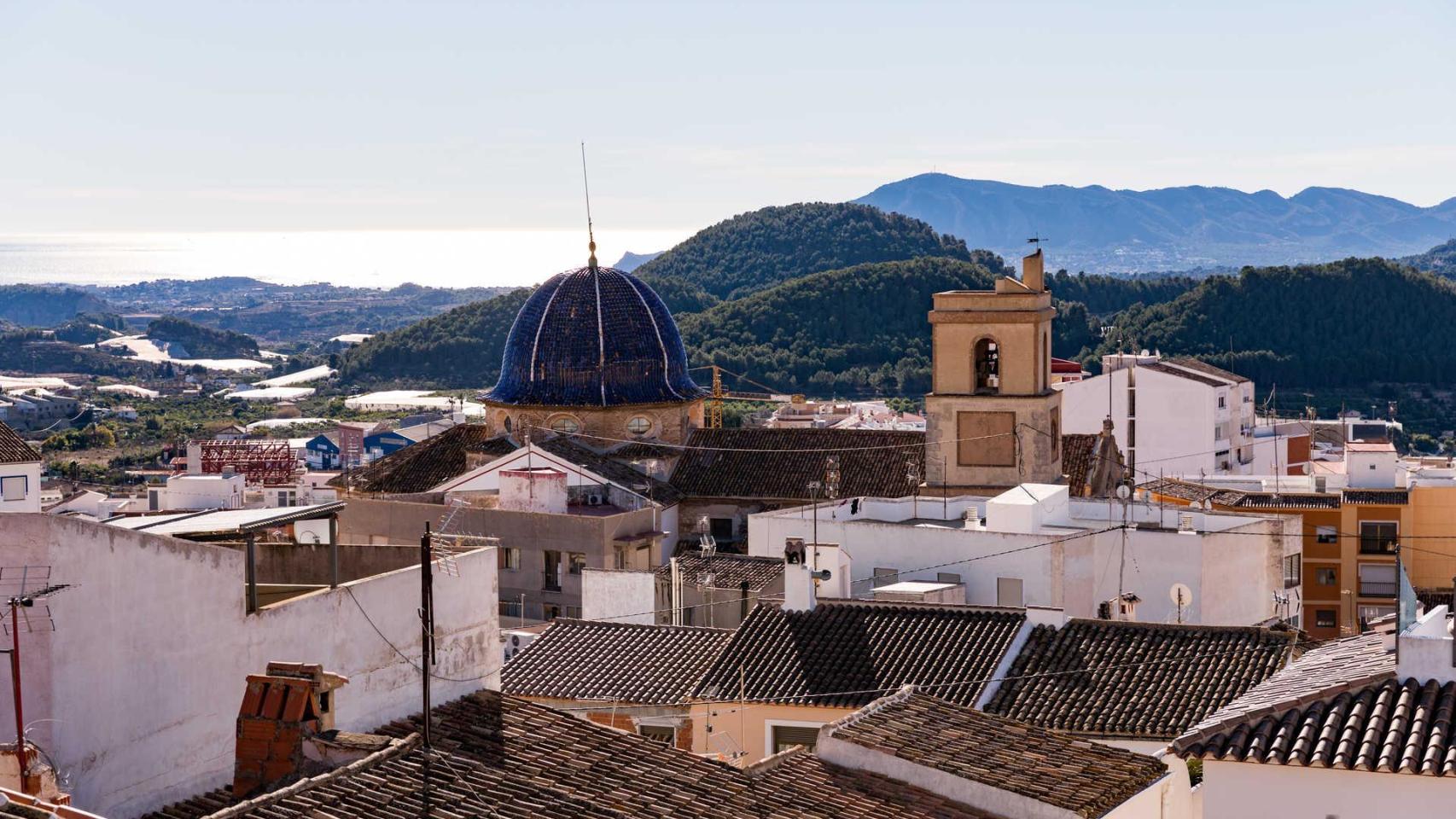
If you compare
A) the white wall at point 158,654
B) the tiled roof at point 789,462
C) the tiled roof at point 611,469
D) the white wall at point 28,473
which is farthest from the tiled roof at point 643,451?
the white wall at point 158,654

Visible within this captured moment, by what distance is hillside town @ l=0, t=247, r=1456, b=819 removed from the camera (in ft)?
26.6

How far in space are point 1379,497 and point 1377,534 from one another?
28.0 inches

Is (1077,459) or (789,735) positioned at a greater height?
(1077,459)

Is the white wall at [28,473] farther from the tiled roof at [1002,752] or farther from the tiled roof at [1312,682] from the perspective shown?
the tiled roof at [1312,682]

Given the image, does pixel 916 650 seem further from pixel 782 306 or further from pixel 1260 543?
pixel 782 306

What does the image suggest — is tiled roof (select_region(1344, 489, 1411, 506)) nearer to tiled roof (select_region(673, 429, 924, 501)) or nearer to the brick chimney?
tiled roof (select_region(673, 429, 924, 501))

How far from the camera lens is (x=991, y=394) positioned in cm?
2938

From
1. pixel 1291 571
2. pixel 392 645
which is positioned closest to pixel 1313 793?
pixel 392 645

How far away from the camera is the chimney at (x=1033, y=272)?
3034 centimetres

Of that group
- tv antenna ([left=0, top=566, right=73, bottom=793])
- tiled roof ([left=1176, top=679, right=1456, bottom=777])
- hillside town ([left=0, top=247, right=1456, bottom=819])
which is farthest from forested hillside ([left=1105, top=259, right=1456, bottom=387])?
tv antenna ([left=0, top=566, right=73, bottom=793])

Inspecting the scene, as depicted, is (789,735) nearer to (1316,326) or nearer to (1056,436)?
(1056,436)

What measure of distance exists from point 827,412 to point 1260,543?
4598cm

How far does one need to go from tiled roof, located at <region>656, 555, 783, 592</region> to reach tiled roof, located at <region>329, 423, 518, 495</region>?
1213 centimetres

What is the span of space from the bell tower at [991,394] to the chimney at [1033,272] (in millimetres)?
732
